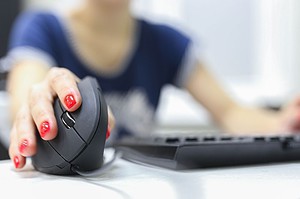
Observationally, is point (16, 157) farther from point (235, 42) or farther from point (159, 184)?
point (235, 42)

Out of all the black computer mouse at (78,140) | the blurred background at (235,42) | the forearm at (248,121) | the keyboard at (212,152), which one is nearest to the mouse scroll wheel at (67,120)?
the black computer mouse at (78,140)

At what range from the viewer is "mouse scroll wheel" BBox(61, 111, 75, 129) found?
381 millimetres

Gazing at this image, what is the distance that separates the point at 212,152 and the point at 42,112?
170 mm

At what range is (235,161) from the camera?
1.50ft

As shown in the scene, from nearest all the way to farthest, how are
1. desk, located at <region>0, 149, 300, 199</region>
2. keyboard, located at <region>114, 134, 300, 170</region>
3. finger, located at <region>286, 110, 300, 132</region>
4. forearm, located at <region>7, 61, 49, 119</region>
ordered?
desk, located at <region>0, 149, 300, 199</region> → keyboard, located at <region>114, 134, 300, 170</region> → forearm, located at <region>7, 61, 49, 119</region> → finger, located at <region>286, 110, 300, 132</region>

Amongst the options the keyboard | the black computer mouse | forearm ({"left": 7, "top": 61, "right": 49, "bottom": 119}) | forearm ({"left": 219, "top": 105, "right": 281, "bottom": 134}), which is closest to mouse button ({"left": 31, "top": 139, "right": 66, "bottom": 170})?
the black computer mouse

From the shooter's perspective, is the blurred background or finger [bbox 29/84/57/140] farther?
the blurred background

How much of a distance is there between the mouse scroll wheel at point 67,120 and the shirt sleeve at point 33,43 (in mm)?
555

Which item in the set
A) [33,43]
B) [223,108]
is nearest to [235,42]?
[223,108]

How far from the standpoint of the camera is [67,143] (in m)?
0.38

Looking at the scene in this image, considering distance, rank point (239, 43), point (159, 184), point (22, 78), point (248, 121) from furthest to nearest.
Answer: point (239, 43)
point (248, 121)
point (22, 78)
point (159, 184)

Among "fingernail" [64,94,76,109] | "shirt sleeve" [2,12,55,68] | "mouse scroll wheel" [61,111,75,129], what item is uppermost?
"fingernail" [64,94,76,109]

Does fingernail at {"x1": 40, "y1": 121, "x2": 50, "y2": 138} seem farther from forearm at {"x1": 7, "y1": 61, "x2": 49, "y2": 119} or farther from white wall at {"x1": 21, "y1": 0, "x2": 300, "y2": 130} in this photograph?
white wall at {"x1": 21, "y1": 0, "x2": 300, "y2": 130}

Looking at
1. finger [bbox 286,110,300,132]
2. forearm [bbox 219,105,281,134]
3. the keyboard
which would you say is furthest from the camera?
forearm [bbox 219,105,281,134]
